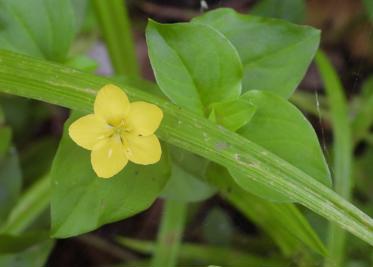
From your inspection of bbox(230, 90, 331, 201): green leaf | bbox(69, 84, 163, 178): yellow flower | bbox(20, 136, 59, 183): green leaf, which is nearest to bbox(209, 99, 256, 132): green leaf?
bbox(230, 90, 331, 201): green leaf

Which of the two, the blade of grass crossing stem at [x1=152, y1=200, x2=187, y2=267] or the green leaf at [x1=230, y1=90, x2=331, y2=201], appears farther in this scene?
the blade of grass crossing stem at [x1=152, y1=200, x2=187, y2=267]

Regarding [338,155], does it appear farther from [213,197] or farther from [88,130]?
[88,130]

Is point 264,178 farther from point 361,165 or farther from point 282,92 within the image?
point 361,165

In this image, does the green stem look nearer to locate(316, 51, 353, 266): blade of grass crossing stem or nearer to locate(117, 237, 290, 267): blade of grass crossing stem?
locate(316, 51, 353, 266): blade of grass crossing stem

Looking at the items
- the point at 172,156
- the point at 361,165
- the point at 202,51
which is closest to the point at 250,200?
the point at 172,156

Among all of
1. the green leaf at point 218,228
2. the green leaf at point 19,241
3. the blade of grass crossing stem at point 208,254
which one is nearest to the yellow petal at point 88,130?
the green leaf at point 19,241

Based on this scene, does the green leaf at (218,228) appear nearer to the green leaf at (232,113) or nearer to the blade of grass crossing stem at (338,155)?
the blade of grass crossing stem at (338,155)
